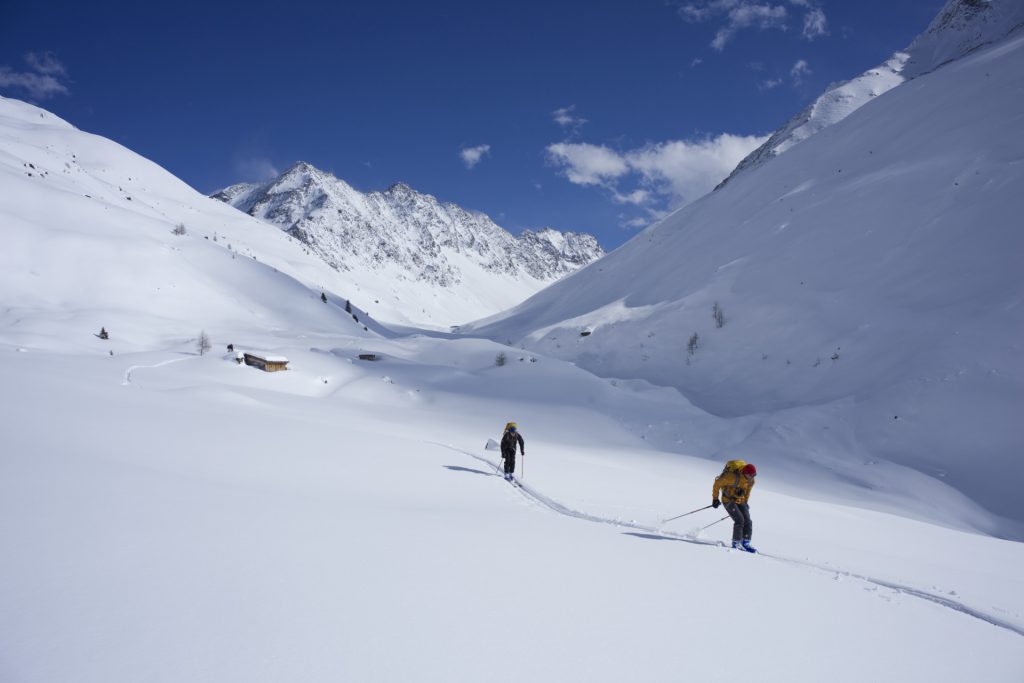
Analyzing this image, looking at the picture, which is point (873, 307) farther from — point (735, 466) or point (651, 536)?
point (651, 536)

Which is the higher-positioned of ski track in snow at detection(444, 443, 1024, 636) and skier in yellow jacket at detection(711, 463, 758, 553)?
skier in yellow jacket at detection(711, 463, 758, 553)

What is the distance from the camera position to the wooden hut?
27.6 m

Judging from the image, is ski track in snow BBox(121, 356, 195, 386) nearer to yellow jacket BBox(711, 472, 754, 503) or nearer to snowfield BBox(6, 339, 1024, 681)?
snowfield BBox(6, 339, 1024, 681)

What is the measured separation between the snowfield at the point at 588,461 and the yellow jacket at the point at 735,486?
86 centimetres

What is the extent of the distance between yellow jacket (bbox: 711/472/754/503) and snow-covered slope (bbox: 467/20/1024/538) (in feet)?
35.8

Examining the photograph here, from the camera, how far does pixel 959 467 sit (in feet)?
52.6

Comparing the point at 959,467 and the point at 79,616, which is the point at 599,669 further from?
the point at 959,467

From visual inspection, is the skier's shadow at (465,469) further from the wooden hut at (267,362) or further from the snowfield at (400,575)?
the wooden hut at (267,362)

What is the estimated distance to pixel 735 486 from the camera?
8.08 m

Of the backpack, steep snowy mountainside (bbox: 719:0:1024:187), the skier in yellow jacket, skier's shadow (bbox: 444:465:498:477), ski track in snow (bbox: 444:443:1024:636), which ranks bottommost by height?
ski track in snow (bbox: 444:443:1024:636)

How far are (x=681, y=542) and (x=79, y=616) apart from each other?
277 inches

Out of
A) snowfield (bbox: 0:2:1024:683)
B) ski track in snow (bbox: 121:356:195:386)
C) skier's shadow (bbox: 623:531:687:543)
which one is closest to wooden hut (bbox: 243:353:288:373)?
snowfield (bbox: 0:2:1024:683)

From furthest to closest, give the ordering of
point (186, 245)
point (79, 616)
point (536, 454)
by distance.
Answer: point (186, 245) → point (536, 454) → point (79, 616)

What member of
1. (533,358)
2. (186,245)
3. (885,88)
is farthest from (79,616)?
(885,88)
